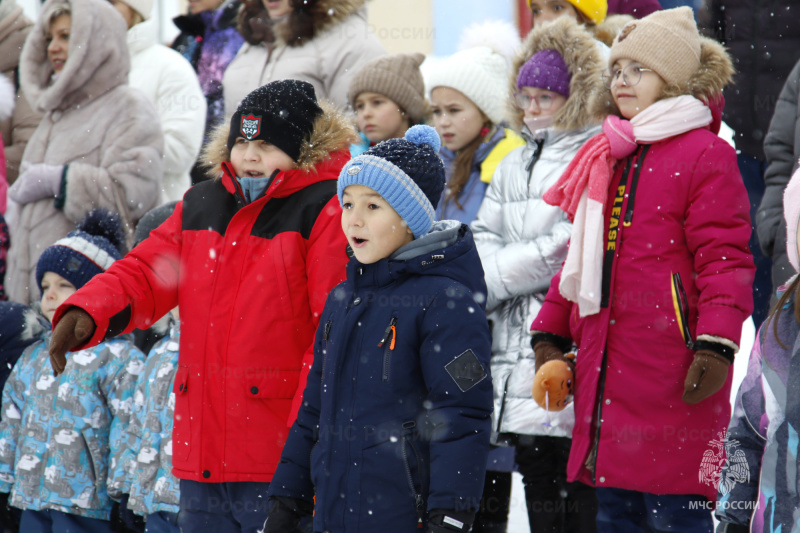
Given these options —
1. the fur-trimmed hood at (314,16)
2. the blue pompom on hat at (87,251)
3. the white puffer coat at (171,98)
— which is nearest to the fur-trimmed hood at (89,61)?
the white puffer coat at (171,98)

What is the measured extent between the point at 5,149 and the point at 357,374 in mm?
4903

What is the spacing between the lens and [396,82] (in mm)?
5703

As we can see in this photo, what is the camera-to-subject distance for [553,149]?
4.91m

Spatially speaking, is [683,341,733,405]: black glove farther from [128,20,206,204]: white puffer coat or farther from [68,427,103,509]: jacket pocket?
[128,20,206,204]: white puffer coat

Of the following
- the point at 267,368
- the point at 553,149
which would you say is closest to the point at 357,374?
the point at 267,368

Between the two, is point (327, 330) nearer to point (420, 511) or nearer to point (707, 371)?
point (420, 511)

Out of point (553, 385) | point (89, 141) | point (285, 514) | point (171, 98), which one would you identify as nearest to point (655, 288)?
point (553, 385)

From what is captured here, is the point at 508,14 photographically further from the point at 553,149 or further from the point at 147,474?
the point at 147,474

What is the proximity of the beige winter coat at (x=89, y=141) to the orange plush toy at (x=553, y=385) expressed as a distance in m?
3.03

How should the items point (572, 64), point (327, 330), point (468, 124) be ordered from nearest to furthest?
1. point (327, 330)
2. point (572, 64)
3. point (468, 124)

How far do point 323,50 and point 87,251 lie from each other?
2.02 m

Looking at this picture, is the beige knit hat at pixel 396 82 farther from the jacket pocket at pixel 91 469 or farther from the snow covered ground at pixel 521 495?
the jacket pocket at pixel 91 469

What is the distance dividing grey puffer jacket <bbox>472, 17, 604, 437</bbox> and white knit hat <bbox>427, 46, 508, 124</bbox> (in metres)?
0.47

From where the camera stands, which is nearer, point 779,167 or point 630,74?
point 630,74
